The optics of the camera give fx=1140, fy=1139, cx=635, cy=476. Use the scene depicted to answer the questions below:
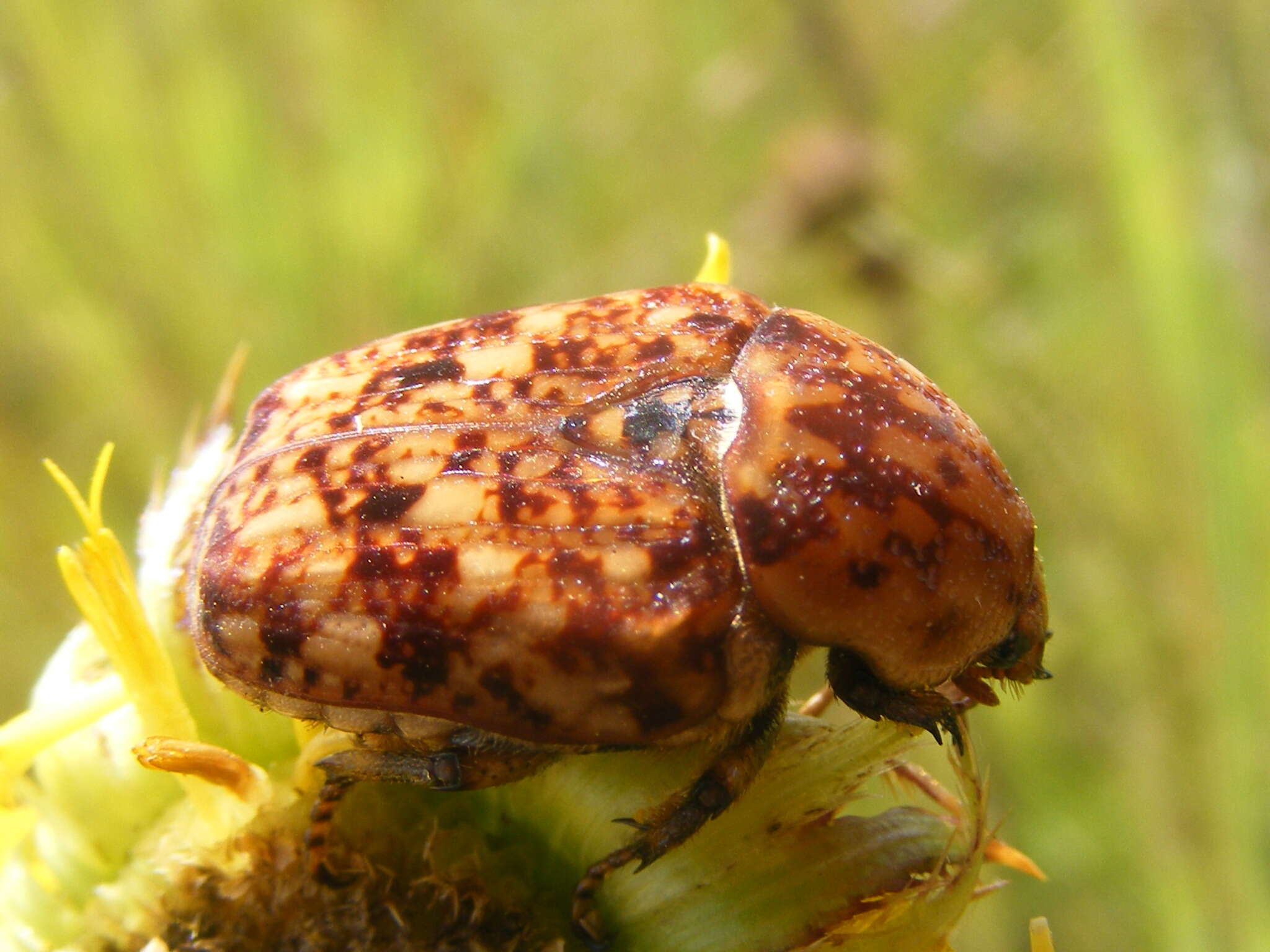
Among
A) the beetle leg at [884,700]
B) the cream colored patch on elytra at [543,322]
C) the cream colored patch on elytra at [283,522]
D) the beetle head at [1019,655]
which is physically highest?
the cream colored patch on elytra at [543,322]

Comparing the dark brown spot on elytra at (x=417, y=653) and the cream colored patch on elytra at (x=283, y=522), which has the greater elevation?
the cream colored patch on elytra at (x=283, y=522)

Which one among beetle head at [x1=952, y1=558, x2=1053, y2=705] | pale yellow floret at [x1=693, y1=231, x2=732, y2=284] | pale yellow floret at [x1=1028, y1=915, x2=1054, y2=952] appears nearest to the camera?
pale yellow floret at [x1=1028, y1=915, x2=1054, y2=952]

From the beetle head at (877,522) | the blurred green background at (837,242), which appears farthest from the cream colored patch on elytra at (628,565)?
the blurred green background at (837,242)

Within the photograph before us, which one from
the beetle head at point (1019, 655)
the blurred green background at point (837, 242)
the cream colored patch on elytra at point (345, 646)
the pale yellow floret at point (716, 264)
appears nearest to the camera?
the cream colored patch on elytra at point (345, 646)

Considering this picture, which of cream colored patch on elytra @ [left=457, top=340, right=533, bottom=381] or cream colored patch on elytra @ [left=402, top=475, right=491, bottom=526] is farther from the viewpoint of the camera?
cream colored patch on elytra @ [left=457, top=340, right=533, bottom=381]

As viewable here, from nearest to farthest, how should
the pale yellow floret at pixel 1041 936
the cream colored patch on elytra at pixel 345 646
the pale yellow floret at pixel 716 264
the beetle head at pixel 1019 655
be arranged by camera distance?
the pale yellow floret at pixel 1041 936 < the cream colored patch on elytra at pixel 345 646 < the beetle head at pixel 1019 655 < the pale yellow floret at pixel 716 264

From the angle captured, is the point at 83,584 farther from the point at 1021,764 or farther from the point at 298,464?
the point at 1021,764

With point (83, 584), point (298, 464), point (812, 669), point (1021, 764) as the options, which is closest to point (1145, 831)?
point (1021, 764)

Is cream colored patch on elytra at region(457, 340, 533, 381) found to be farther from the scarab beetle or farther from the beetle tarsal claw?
the beetle tarsal claw

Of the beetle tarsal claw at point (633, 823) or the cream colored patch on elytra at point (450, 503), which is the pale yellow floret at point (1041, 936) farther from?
the cream colored patch on elytra at point (450, 503)

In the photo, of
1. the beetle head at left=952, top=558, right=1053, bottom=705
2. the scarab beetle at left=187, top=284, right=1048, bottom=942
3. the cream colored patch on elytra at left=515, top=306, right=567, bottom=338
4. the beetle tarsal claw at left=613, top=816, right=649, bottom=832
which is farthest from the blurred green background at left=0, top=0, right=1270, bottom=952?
the beetle tarsal claw at left=613, top=816, right=649, bottom=832
